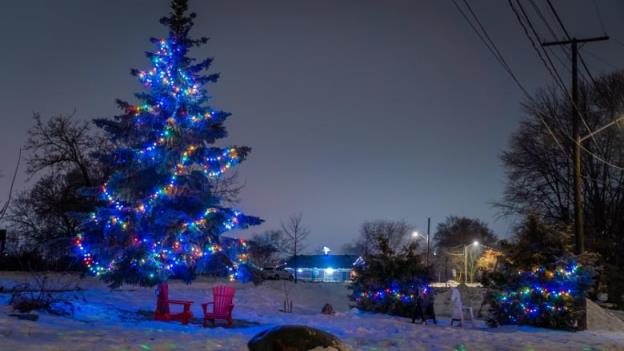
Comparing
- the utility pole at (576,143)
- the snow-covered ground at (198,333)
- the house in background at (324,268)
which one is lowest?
the snow-covered ground at (198,333)

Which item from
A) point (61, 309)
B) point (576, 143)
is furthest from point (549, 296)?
point (61, 309)

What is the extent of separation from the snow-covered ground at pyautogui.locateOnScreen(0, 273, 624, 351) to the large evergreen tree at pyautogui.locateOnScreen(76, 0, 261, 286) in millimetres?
1545

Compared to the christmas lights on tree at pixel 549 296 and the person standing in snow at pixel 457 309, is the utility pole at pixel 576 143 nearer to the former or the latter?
the christmas lights on tree at pixel 549 296

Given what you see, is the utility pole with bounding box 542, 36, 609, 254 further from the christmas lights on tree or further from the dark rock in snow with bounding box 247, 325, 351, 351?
the dark rock in snow with bounding box 247, 325, 351, 351

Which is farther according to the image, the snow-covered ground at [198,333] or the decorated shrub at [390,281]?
the decorated shrub at [390,281]

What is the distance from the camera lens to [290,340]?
8.65 m

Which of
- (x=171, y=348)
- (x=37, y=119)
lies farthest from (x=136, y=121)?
(x=37, y=119)

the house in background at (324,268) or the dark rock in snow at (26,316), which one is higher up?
the house in background at (324,268)

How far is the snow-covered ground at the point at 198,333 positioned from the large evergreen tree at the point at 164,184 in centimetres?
154

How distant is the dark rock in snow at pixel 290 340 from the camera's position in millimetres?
8609

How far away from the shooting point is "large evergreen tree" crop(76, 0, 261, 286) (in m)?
16.1

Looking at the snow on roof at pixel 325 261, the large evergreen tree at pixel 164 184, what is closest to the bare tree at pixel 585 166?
the large evergreen tree at pixel 164 184

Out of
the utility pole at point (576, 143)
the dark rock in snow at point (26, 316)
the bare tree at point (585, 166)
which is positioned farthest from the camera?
the bare tree at point (585, 166)

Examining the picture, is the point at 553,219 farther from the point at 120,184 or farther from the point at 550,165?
the point at 120,184
